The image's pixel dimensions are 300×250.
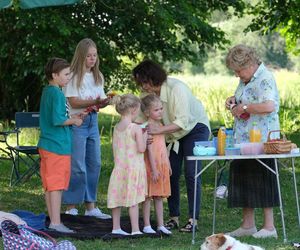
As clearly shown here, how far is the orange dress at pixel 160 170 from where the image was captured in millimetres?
6824

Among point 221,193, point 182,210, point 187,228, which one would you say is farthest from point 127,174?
point 221,193

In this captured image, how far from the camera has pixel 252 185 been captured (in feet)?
21.9

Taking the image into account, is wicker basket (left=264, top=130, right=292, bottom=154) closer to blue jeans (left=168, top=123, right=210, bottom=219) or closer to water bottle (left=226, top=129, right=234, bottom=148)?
water bottle (left=226, top=129, right=234, bottom=148)

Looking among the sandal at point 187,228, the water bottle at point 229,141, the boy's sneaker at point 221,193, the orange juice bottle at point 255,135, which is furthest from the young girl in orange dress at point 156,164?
the boy's sneaker at point 221,193

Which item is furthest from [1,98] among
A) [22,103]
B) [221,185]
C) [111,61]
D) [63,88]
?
[63,88]

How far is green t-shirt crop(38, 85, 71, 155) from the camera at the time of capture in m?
6.83

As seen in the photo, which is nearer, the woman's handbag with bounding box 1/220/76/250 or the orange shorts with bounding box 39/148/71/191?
the woman's handbag with bounding box 1/220/76/250

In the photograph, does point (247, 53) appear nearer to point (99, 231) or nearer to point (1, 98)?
point (99, 231)

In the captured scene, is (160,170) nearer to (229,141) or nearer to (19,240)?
(229,141)

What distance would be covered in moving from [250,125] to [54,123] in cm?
158

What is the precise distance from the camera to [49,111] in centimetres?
691

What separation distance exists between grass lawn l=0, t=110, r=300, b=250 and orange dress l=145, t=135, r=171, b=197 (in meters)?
0.38

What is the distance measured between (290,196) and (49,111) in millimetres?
3390

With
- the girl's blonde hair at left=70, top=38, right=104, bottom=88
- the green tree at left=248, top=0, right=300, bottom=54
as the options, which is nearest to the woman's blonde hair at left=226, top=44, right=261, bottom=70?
the girl's blonde hair at left=70, top=38, right=104, bottom=88
